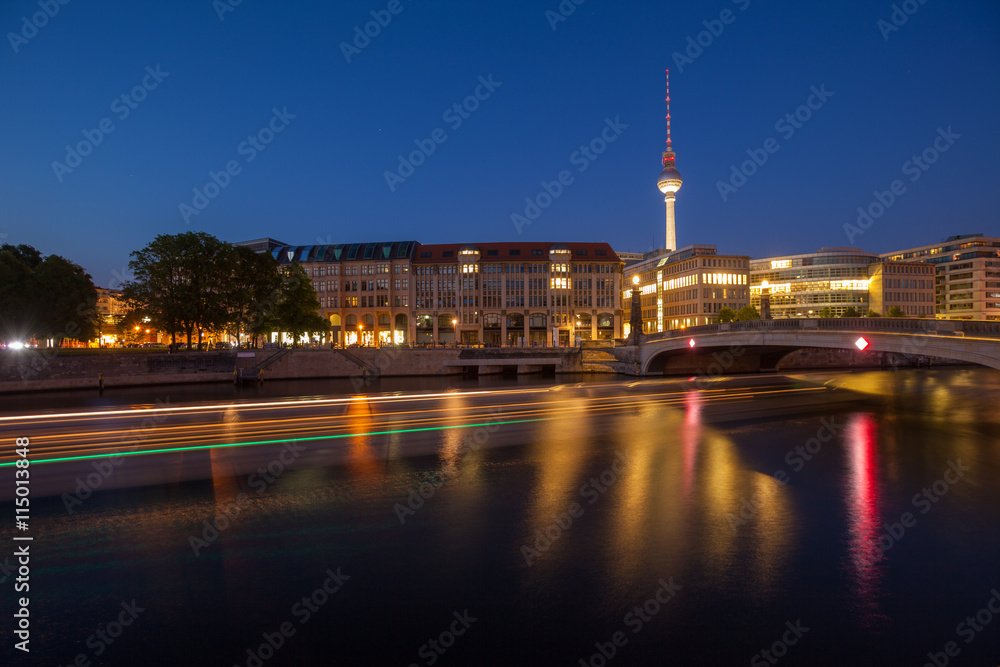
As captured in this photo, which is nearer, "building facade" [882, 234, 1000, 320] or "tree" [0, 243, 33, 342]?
"tree" [0, 243, 33, 342]

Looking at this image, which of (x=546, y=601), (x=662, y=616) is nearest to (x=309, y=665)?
(x=546, y=601)

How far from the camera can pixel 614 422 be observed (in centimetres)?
2334

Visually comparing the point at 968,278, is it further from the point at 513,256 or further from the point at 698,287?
the point at 513,256

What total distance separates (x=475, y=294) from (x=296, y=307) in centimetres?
4016

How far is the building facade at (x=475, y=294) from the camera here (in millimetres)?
97000

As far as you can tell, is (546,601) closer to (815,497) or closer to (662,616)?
(662,616)

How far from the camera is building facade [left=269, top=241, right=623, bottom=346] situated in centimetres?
9700

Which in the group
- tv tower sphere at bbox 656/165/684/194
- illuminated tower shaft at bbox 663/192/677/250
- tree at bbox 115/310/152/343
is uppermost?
tv tower sphere at bbox 656/165/684/194

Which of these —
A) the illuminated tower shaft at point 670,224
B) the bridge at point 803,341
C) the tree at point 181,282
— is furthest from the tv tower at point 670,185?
the tree at point 181,282

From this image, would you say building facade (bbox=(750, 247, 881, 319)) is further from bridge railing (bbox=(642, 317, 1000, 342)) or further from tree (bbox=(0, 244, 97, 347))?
tree (bbox=(0, 244, 97, 347))

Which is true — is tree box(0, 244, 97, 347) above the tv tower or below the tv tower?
below

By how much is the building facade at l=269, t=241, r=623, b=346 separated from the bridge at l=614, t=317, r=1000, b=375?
111ft

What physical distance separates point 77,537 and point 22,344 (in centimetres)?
6455

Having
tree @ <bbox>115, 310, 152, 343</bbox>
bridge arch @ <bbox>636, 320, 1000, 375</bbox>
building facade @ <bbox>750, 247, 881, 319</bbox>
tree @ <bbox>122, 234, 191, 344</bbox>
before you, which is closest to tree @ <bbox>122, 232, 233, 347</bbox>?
tree @ <bbox>122, 234, 191, 344</bbox>
